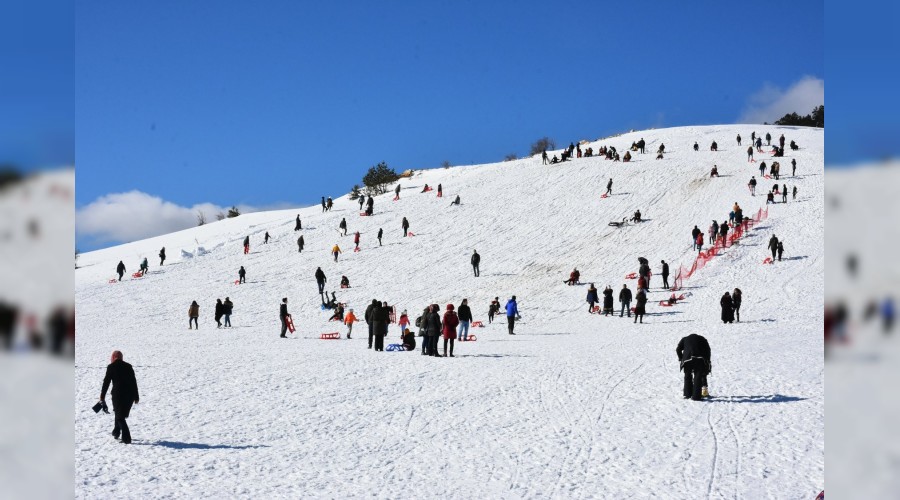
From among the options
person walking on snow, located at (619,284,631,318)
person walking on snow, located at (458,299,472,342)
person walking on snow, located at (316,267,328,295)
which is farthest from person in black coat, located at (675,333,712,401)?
person walking on snow, located at (316,267,328,295)

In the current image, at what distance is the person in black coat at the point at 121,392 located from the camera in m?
10.2

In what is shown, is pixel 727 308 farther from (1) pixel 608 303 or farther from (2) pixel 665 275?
(2) pixel 665 275

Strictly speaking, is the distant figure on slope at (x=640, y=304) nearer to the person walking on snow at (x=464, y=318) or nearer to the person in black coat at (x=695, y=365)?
the person walking on snow at (x=464, y=318)

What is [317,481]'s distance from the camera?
29.1 ft

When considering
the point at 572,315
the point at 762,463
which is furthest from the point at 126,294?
the point at 762,463

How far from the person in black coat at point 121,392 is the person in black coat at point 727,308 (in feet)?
59.1

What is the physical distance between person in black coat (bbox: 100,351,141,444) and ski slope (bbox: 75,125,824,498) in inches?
10.2

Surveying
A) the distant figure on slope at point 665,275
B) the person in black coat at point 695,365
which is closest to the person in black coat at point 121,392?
the person in black coat at point 695,365

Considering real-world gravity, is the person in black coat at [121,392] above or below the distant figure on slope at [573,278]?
below

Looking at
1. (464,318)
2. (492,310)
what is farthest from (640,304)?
(464,318)

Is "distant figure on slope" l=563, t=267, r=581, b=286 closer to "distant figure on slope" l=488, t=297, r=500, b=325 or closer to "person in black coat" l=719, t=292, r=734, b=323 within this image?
"distant figure on slope" l=488, t=297, r=500, b=325

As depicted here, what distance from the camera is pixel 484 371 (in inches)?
650

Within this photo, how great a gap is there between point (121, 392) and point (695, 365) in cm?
890

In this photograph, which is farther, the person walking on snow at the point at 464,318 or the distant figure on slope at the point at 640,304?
the distant figure on slope at the point at 640,304
